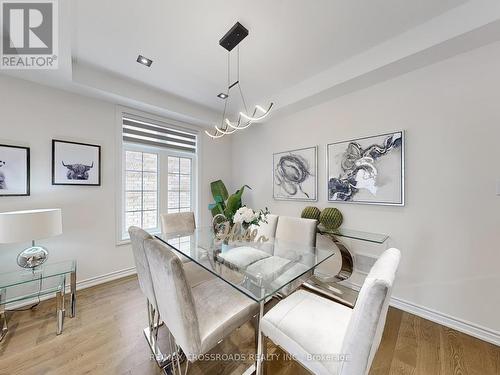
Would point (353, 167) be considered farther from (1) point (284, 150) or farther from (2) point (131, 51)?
(2) point (131, 51)

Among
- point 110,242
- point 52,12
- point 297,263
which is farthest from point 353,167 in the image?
point 110,242

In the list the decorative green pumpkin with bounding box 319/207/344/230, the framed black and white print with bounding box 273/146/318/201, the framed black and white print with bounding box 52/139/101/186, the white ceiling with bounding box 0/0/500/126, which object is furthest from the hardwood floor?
the white ceiling with bounding box 0/0/500/126

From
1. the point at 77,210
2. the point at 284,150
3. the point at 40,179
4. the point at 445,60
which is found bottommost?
the point at 77,210

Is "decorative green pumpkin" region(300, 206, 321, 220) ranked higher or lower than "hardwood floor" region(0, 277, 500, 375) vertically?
higher

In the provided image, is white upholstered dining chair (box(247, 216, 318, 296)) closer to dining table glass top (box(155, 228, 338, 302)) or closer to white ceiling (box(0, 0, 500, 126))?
dining table glass top (box(155, 228, 338, 302))

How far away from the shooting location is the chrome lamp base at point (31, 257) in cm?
196

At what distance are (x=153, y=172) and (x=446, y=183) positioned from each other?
3706 millimetres

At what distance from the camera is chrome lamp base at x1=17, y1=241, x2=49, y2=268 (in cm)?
196

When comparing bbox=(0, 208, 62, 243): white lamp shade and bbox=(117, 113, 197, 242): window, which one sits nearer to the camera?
bbox=(0, 208, 62, 243): white lamp shade

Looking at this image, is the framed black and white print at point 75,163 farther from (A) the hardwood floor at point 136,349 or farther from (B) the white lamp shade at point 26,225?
(A) the hardwood floor at point 136,349

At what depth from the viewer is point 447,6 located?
5.07ft

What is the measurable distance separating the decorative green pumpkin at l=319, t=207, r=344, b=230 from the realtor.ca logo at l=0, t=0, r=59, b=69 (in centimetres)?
317

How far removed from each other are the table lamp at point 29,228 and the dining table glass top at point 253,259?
1059mm

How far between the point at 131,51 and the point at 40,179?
5.76ft
